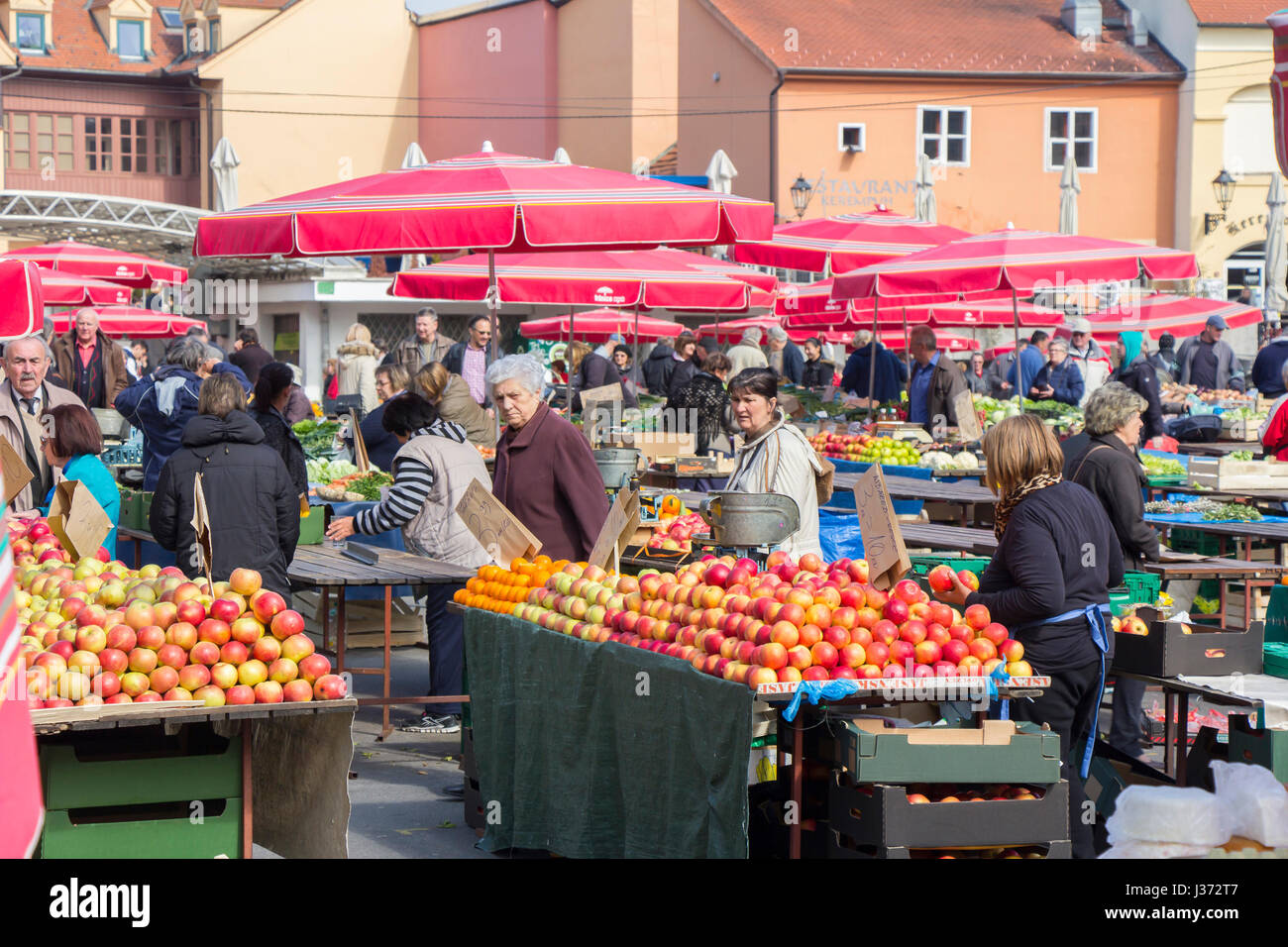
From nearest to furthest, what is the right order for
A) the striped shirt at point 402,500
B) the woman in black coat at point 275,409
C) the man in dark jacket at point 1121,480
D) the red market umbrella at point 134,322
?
the man in dark jacket at point 1121,480 < the striped shirt at point 402,500 < the woman in black coat at point 275,409 < the red market umbrella at point 134,322

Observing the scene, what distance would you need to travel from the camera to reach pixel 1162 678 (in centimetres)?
573

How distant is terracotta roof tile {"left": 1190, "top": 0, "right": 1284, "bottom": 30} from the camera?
3547 centimetres

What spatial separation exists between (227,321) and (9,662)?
36736mm

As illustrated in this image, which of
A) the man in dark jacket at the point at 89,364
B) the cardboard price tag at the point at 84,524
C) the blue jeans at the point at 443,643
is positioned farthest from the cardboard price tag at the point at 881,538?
the man in dark jacket at the point at 89,364

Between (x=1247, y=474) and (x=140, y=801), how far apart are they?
8545 mm

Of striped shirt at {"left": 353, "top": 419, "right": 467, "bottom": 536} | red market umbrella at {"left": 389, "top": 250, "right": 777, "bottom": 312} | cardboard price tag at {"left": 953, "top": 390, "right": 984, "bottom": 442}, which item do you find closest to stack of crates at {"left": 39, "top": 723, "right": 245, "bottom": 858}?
striped shirt at {"left": 353, "top": 419, "right": 467, "bottom": 536}

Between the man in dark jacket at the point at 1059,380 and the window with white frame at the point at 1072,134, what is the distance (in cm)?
2096

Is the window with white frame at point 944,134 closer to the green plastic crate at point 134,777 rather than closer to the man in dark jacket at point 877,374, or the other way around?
the man in dark jacket at point 877,374

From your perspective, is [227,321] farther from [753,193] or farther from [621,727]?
[621,727]

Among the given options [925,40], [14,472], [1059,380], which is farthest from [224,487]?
[925,40]

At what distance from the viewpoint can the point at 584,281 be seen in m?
12.9

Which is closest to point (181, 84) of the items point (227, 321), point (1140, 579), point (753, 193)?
point (227, 321)

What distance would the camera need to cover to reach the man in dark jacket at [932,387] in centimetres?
1516

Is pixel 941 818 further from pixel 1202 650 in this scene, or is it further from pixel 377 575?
pixel 377 575
